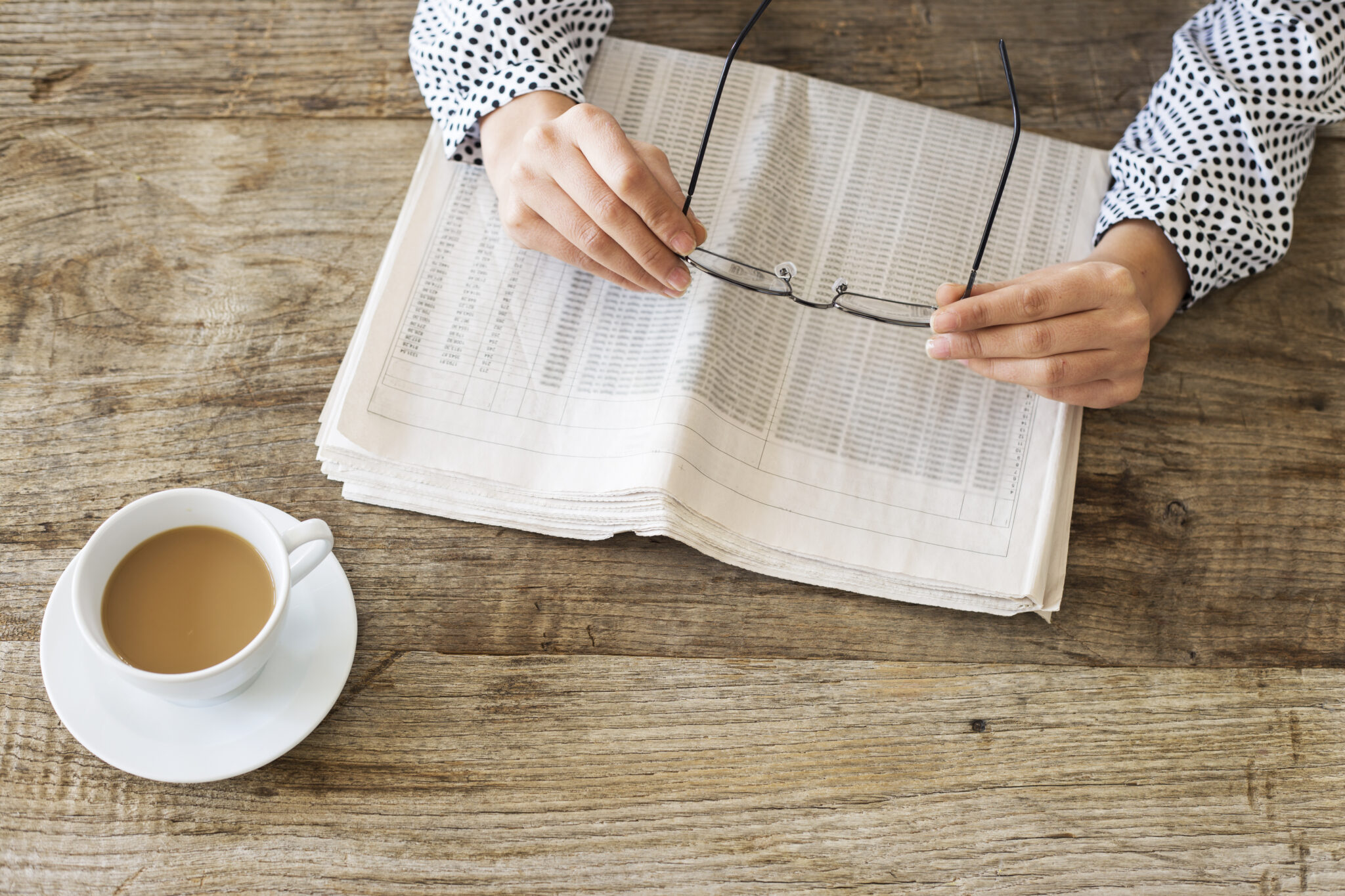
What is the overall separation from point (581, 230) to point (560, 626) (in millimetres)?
299

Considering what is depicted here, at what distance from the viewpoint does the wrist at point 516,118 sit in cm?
76

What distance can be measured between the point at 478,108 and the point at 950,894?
70cm

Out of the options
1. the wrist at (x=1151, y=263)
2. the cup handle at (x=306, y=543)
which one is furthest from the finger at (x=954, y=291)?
the cup handle at (x=306, y=543)

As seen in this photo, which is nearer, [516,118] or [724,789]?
[724,789]

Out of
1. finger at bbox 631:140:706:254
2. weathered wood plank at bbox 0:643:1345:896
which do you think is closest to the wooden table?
weathered wood plank at bbox 0:643:1345:896

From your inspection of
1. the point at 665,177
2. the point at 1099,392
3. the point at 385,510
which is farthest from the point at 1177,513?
the point at 385,510

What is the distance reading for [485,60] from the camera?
0.79 metres

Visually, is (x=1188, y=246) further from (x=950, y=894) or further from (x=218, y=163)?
(x=218, y=163)

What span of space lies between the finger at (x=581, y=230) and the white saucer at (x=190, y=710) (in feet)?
1.09

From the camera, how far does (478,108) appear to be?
778mm

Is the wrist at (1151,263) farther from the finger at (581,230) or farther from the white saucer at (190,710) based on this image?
the white saucer at (190,710)

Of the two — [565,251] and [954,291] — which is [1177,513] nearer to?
[954,291]

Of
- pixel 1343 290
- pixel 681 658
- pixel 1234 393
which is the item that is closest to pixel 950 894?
pixel 681 658

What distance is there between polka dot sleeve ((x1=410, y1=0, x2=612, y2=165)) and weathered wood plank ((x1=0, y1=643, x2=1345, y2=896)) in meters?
0.46
